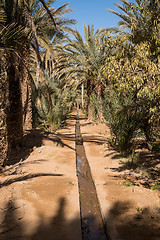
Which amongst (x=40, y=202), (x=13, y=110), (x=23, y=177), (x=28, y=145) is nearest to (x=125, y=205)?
(x=40, y=202)

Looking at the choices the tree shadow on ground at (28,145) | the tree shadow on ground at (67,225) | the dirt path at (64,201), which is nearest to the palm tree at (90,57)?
the tree shadow on ground at (28,145)

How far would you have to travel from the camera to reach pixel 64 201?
3189 millimetres

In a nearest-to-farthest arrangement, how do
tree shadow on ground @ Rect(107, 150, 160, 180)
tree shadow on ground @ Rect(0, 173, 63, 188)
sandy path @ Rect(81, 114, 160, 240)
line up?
sandy path @ Rect(81, 114, 160, 240) < tree shadow on ground @ Rect(0, 173, 63, 188) < tree shadow on ground @ Rect(107, 150, 160, 180)

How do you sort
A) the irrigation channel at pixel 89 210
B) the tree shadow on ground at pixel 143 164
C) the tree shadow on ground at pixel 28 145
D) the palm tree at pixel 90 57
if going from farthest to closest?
the palm tree at pixel 90 57, the tree shadow on ground at pixel 28 145, the tree shadow on ground at pixel 143 164, the irrigation channel at pixel 89 210

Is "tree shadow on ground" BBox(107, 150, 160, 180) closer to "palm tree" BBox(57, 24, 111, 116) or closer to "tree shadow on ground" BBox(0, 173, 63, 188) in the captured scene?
"tree shadow on ground" BBox(0, 173, 63, 188)

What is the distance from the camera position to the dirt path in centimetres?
242

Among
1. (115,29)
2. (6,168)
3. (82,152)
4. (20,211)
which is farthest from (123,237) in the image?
(115,29)

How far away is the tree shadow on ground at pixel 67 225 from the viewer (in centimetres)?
232

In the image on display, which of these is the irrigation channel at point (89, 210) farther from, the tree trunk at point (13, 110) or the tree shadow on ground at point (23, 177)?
the tree trunk at point (13, 110)

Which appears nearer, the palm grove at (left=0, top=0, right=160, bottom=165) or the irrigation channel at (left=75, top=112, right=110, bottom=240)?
the irrigation channel at (left=75, top=112, right=110, bottom=240)

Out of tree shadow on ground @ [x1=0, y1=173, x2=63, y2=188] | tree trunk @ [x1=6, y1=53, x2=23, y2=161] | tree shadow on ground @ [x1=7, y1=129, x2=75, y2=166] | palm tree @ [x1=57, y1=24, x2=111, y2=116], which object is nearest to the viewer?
tree shadow on ground @ [x1=0, y1=173, x2=63, y2=188]

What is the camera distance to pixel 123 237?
2369 millimetres

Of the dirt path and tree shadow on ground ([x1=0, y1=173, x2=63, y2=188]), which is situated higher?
tree shadow on ground ([x1=0, y1=173, x2=63, y2=188])

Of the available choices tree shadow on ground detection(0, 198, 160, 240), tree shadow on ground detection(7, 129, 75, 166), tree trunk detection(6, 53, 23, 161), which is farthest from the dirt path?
tree trunk detection(6, 53, 23, 161)
